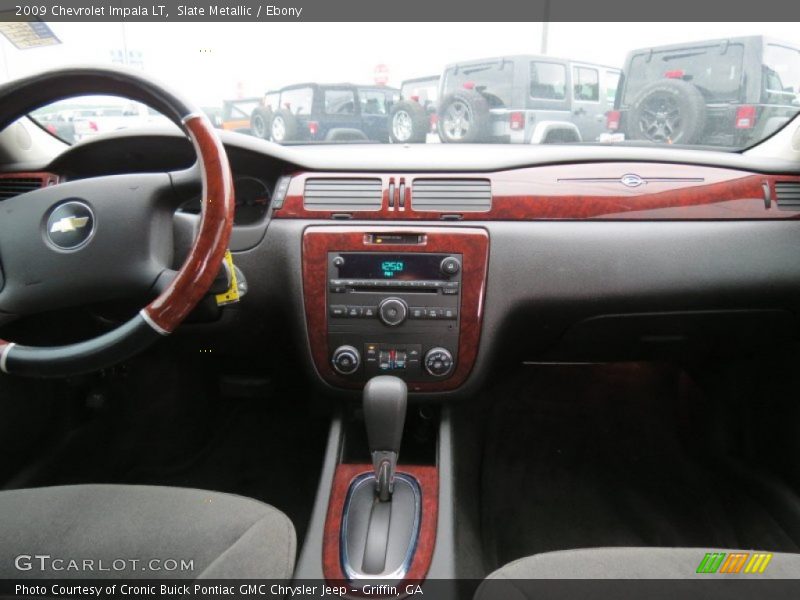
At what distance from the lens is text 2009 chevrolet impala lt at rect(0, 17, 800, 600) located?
1.07m

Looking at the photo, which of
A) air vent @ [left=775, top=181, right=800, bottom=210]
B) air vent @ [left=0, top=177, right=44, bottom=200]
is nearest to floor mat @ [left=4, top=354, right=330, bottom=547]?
air vent @ [left=0, top=177, right=44, bottom=200]

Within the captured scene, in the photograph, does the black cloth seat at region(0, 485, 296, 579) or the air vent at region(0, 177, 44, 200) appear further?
the air vent at region(0, 177, 44, 200)

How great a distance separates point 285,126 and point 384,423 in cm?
101

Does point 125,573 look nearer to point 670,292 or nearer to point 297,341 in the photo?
point 297,341

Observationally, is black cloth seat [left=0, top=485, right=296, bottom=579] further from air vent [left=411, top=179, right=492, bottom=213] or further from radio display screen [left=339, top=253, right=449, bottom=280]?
air vent [left=411, top=179, right=492, bottom=213]

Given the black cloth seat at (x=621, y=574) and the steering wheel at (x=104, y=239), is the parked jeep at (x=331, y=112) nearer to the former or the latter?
the steering wheel at (x=104, y=239)

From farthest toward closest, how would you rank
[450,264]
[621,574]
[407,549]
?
[450,264] → [407,549] → [621,574]

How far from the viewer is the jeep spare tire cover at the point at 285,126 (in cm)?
181

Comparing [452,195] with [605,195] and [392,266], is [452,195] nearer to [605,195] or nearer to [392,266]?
[392,266]

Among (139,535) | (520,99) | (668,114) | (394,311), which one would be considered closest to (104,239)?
(139,535)

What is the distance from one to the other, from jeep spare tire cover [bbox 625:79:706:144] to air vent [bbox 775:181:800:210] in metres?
0.31

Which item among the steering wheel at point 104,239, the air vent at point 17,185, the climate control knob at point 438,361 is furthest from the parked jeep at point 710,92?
the air vent at point 17,185

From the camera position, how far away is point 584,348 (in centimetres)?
181

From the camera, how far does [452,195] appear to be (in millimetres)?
1476
